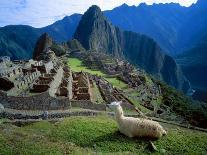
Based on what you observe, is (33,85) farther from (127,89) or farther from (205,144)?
(127,89)

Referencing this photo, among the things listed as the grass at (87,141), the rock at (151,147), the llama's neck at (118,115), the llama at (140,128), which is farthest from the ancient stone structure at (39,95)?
the rock at (151,147)

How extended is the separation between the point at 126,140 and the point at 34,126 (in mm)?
8098

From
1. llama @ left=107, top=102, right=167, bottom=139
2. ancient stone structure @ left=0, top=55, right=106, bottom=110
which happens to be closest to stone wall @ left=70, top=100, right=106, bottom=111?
ancient stone structure @ left=0, top=55, right=106, bottom=110

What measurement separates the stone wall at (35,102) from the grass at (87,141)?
549 inches

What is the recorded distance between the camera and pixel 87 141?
67.8 ft

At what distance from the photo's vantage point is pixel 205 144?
1970 centimetres

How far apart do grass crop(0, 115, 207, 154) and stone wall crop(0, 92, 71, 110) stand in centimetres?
1396

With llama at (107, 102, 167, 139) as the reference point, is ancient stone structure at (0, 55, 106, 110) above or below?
below

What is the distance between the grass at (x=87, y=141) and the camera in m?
18.6

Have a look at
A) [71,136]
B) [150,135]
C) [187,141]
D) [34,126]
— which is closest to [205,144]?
[187,141]

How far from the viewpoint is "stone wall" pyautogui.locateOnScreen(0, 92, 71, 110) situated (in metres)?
37.0

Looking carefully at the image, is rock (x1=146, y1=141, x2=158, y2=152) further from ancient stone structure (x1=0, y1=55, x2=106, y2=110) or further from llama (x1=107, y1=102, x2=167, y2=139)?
ancient stone structure (x1=0, y1=55, x2=106, y2=110)

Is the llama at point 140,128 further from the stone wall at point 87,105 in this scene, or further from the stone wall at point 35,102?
the stone wall at point 87,105

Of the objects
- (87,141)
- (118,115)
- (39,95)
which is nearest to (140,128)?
(118,115)
